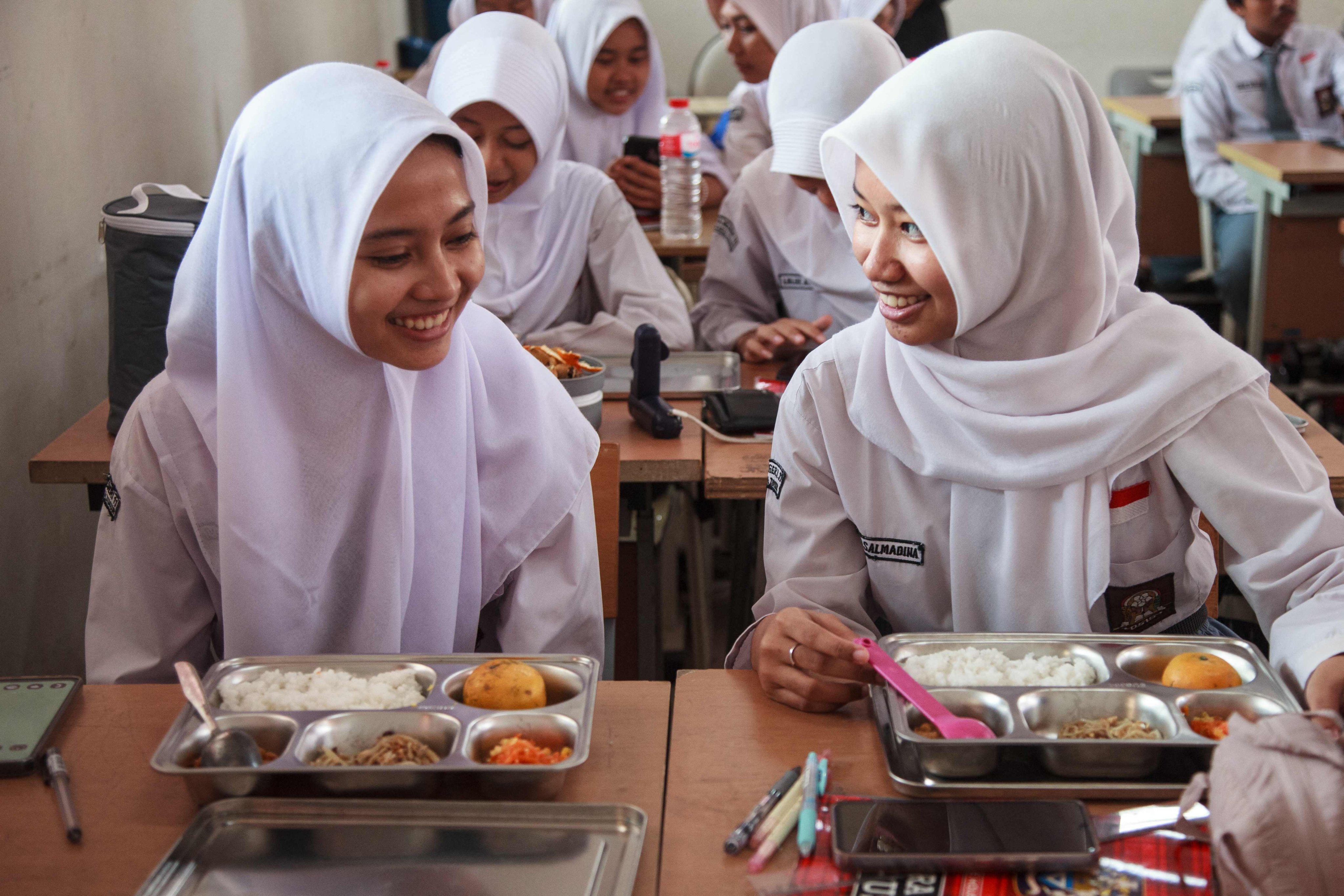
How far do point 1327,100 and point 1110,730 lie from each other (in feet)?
17.4

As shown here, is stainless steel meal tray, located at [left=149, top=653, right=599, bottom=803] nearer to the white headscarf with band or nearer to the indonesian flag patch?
the indonesian flag patch

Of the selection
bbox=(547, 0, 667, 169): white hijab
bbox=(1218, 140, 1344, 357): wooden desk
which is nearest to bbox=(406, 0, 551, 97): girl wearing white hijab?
bbox=(547, 0, 667, 169): white hijab

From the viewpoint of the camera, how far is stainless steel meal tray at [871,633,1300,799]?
98 centimetres

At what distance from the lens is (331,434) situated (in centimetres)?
134

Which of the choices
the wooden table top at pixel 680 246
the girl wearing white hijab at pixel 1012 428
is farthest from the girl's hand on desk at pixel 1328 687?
A: the wooden table top at pixel 680 246

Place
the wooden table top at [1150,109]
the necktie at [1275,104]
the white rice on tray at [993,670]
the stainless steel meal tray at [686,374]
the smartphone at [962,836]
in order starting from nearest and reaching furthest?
the smartphone at [962,836]
the white rice on tray at [993,670]
the stainless steel meal tray at [686,374]
the necktie at [1275,104]
the wooden table top at [1150,109]

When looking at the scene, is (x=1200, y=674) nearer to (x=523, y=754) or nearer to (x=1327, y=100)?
(x=523, y=754)

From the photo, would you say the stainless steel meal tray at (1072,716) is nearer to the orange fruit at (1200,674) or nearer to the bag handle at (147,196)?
the orange fruit at (1200,674)

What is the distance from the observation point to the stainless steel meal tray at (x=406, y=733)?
0.97m

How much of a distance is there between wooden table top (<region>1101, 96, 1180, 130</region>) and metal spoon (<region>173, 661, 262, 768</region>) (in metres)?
5.17

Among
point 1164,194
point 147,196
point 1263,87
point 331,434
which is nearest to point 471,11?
point 147,196

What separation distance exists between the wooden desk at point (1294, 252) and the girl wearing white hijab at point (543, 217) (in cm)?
250

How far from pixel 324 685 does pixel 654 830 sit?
0.35m

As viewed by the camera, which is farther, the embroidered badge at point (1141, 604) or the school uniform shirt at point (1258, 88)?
the school uniform shirt at point (1258, 88)
